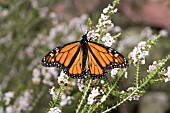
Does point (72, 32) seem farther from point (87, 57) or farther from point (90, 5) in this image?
point (87, 57)

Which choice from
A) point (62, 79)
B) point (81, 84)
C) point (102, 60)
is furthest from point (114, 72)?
point (62, 79)

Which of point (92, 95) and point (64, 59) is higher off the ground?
point (64, 59)

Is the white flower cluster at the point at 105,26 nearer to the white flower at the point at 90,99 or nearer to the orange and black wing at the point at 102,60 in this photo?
the orange and black wing at the point at 102,60

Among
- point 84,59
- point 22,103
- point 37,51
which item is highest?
point 37,51

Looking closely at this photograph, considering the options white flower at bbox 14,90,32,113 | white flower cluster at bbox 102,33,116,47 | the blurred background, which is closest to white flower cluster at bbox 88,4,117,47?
white flower cluster at bbox 102,33,116,47

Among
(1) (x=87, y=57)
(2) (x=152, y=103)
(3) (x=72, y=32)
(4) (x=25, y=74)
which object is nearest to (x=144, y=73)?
(2) (x=152, y=103)

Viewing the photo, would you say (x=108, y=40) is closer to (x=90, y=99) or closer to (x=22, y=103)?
(x=90, y=99)

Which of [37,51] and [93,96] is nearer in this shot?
[93,96]

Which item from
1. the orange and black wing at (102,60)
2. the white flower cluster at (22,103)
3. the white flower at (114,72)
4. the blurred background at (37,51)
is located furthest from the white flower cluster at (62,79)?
the white flower cluster at (22,103)
